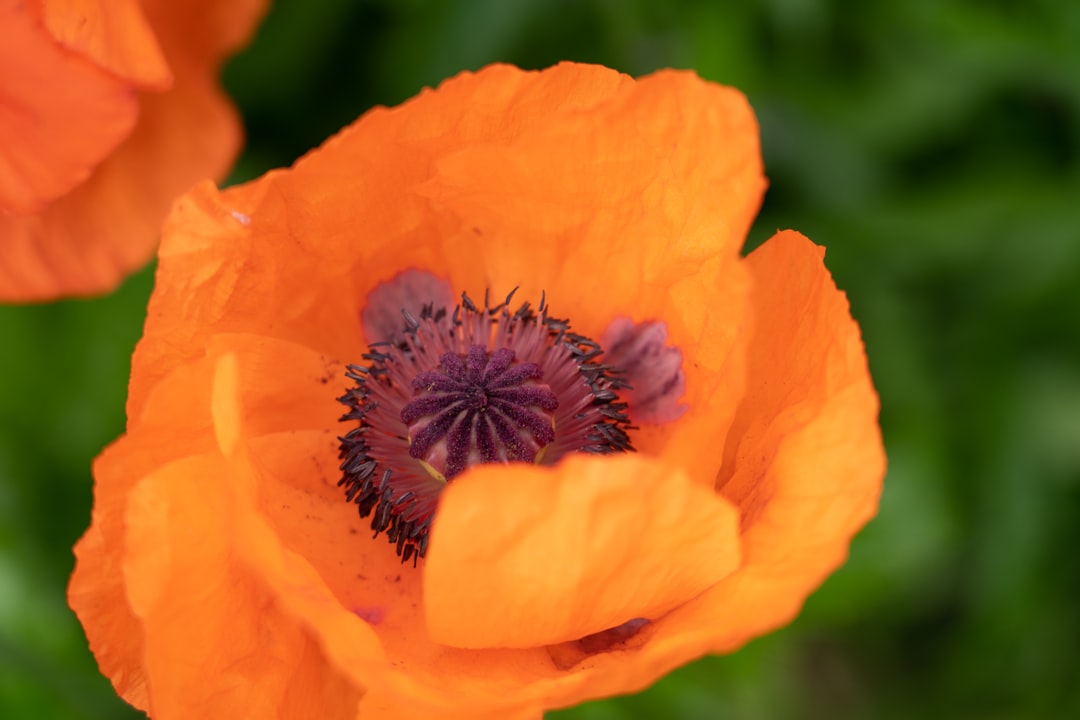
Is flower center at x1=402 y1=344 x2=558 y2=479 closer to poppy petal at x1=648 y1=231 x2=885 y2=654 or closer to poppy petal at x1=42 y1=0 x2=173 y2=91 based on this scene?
poppy petal at x1=648 y1=231 x2=885 y2=654

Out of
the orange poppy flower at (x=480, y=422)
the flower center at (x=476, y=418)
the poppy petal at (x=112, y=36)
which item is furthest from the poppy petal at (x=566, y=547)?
A: the poppy petal at (x=112, y=36)

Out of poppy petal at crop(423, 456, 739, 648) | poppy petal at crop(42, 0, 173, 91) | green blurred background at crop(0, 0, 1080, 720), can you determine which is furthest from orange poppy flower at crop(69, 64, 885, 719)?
green blurred background at crop(0, 0, 1080, 720)

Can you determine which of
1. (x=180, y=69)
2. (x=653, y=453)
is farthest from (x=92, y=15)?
(x=653, y=453)

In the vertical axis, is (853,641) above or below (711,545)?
below

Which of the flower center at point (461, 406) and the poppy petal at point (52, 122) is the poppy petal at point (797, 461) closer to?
the flower center at point (461, 406)

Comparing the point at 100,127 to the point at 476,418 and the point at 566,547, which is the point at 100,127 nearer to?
the point at 476,418

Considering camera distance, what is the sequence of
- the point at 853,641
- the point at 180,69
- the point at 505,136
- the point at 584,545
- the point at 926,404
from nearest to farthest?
1. the point at 584,545
2. the point at 505,136
3. the point at 180,69
4. the point at 926,404
5. the point at 853,641

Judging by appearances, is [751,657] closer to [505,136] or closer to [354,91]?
[505,136]
